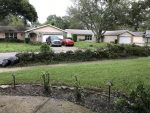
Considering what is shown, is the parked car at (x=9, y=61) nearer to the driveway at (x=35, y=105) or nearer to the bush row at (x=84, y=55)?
the bush row at (x=84, y=55)

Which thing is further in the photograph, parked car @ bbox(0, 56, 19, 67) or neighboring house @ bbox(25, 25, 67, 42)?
neighboring house @ bbox(25, 25, 67, 42)

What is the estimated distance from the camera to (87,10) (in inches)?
2259

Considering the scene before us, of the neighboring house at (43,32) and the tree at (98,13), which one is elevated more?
the tree at (98,13)

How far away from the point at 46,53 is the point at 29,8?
39.6 meters

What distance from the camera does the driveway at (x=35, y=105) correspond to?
799 cm

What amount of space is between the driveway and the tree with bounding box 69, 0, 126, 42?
4860 centimetres

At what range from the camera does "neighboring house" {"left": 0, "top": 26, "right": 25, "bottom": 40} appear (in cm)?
5453

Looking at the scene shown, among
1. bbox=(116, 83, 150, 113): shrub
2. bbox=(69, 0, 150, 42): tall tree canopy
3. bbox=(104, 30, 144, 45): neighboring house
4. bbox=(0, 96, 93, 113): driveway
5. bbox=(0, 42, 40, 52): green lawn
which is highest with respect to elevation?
bbox=(69, 0, 150, 42): tall tree canopy

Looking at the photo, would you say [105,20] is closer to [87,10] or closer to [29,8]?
[87,10]

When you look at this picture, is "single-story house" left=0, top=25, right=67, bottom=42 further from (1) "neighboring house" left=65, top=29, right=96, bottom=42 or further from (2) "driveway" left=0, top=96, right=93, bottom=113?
(2) "driveway" left=0, top=96, right=93, bottom=113

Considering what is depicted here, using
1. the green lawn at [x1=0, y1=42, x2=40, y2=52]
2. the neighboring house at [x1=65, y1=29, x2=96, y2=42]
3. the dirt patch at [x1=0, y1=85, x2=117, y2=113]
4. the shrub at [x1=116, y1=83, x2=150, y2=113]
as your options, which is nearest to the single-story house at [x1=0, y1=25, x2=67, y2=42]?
the neighboring house at [x1=65, y1=29, x2=96, y2=42]

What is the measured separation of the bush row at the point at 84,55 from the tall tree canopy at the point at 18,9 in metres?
34.7

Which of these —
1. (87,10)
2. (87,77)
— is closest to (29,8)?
(87,10)

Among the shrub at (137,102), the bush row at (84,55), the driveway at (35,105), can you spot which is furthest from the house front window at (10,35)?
the shrub at (137,102)
